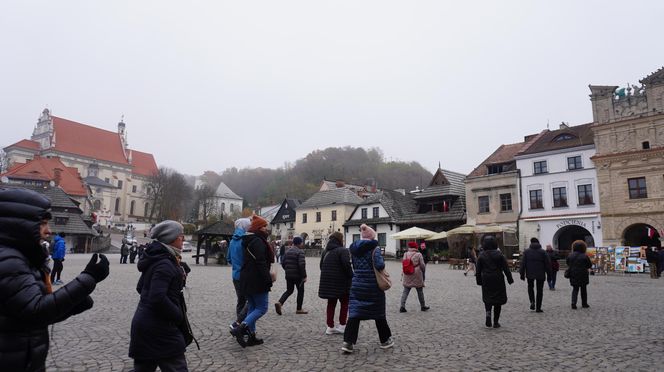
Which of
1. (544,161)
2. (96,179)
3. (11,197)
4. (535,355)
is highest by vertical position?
(96,179)

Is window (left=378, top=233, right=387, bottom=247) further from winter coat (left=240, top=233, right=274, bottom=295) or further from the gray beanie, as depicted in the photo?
the gray beanie

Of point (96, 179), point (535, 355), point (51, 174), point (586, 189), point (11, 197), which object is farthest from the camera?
point (96, 179)

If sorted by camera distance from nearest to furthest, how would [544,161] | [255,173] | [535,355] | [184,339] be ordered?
1. [184,339]
2. [535,355]
3. [544,161]
4. [255,173]

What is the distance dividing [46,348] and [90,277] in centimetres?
54

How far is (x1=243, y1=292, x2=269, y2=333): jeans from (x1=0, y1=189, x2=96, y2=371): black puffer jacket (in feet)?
13.2

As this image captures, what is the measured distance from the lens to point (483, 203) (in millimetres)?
38125

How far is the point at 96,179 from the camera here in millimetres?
86312

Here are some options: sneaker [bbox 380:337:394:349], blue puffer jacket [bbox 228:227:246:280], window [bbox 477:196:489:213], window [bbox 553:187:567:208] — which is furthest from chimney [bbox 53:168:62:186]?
sneaker [bbox 380:337:394:349]

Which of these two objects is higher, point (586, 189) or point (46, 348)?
point (586, 189)

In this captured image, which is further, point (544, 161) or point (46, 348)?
point (544, 161)

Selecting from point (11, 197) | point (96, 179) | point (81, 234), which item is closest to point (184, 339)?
point (11, 197)

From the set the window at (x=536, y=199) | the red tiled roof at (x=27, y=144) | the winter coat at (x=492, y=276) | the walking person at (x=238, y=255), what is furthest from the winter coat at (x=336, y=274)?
the red tiled roof at (x=27, y=144)

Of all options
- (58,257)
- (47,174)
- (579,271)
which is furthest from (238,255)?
(47,174)

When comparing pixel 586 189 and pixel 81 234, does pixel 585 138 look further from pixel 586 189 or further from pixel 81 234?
pixel 81 234
